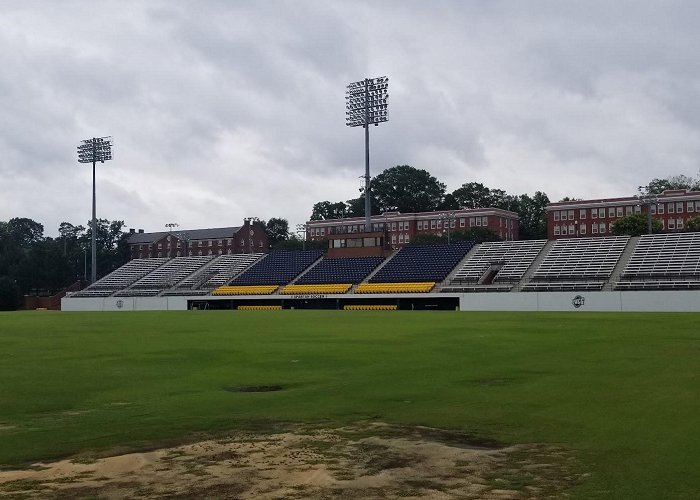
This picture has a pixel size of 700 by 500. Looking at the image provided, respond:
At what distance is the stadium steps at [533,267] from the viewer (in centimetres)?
6931

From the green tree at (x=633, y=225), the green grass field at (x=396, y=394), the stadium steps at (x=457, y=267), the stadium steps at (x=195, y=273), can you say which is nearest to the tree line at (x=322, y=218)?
the green tree at (x=633, y=225)

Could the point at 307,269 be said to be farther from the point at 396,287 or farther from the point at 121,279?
the point at 121,279

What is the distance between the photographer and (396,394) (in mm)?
14164

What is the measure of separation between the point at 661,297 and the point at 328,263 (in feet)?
140

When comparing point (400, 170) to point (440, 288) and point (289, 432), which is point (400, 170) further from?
point (289, 432)

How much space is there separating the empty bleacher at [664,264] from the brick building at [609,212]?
185ft

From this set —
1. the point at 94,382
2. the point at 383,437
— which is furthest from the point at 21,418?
the point at 383,437

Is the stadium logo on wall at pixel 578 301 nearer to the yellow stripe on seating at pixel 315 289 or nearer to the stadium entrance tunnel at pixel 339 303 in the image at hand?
the stadium entrance tunnel at pixel 339 303

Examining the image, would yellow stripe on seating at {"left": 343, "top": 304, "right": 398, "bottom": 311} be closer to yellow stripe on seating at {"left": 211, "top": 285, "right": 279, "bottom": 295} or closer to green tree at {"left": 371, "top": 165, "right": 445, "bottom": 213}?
yellow stripe on seating at {"left": 211, "top": 285, "right": 279, "bottom": 295}

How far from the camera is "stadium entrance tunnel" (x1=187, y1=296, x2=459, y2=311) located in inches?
2785

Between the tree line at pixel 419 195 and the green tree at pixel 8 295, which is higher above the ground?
the tree line at pixel 419 195

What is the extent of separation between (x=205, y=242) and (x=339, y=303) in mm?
94975

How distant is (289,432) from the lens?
1055 centimetres

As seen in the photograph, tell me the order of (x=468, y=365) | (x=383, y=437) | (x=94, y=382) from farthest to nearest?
1. (x=468, y=365)
2. (x=94, y=382)
3. (x=383, y=437)
